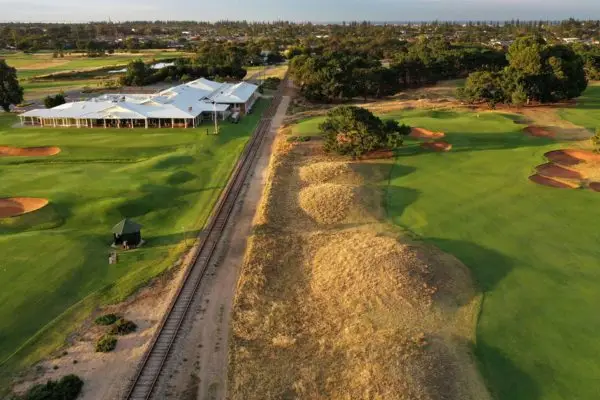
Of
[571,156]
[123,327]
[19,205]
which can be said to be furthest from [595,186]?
[19,205]

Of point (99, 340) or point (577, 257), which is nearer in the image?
point (99, 340)

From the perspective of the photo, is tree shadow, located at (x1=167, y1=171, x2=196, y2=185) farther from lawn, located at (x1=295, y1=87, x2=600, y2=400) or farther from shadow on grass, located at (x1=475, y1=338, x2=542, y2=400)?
shadow on grass, located at (x1=475, y1=338, x2=542, y2=400)

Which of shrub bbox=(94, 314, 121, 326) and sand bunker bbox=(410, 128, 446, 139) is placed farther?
sand bunker bbox=(410, 128, 446, 139)

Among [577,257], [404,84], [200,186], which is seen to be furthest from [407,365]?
[404,84]

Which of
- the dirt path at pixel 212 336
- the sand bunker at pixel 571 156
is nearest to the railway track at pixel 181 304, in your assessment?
the dirt path at pixel 212 336

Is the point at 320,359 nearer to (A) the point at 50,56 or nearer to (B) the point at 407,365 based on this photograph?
(B) the point at 407,365

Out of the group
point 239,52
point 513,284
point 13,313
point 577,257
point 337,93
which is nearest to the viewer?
point 13,313

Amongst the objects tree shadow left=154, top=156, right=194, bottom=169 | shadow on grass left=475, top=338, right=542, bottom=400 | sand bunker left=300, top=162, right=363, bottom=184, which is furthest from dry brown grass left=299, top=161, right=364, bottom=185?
shadow on grass left=475, top=338, right=542, bottom=400
